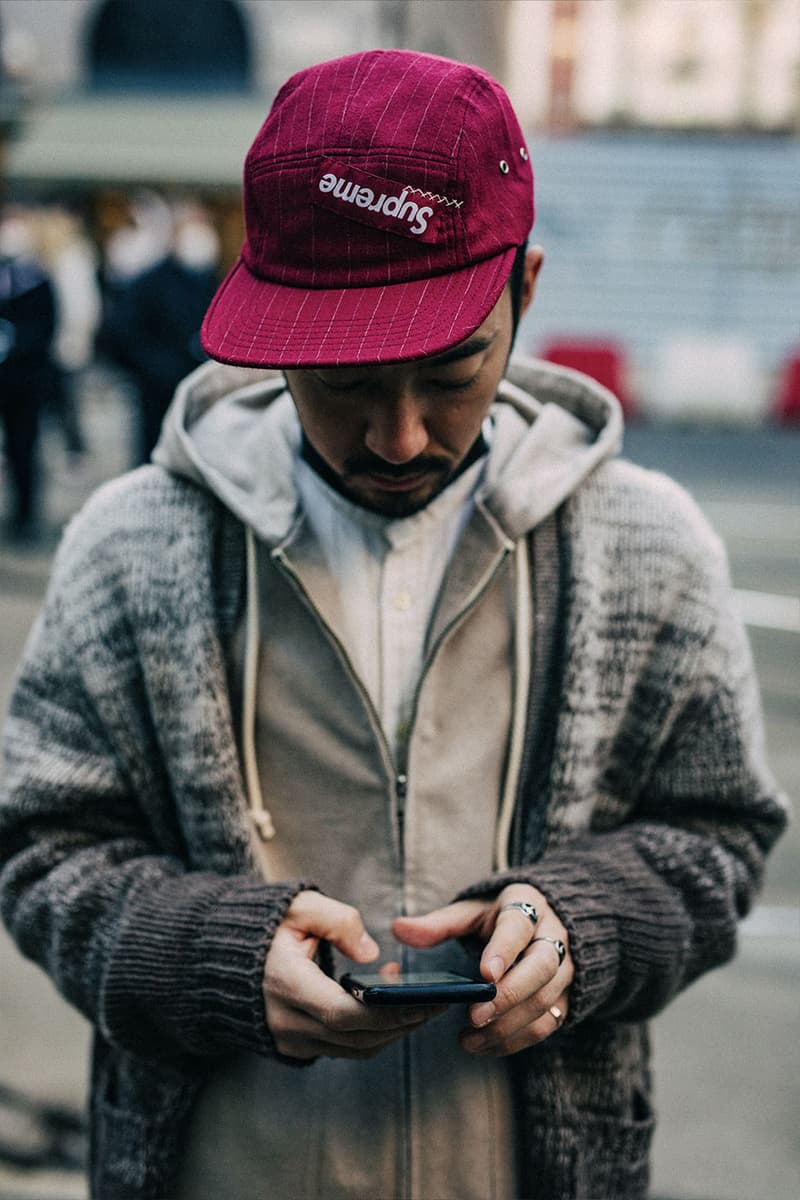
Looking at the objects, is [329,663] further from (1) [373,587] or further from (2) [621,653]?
(2) [621,653]

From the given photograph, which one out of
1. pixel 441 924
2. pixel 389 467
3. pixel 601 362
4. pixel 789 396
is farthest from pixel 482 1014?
pixel 789 396

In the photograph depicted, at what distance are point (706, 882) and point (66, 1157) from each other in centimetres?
217

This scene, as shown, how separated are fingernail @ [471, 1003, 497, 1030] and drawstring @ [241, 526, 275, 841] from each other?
14.7 inches

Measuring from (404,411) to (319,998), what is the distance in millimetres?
614

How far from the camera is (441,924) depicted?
1.47 metres

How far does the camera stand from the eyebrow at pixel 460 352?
56.6 inches

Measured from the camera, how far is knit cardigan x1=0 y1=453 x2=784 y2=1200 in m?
1.54

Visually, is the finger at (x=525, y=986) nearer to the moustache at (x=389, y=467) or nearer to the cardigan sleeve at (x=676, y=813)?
the cardigan sleeve at (x=676, y=813)

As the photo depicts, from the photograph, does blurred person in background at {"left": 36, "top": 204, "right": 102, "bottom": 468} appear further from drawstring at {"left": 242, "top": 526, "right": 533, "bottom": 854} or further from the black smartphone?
the black smartphone

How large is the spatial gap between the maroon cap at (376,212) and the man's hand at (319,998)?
1.91 feet

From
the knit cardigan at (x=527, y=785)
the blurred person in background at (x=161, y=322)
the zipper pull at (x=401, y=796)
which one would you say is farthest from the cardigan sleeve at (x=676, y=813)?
the blurred person in background at (x=161, y=322)

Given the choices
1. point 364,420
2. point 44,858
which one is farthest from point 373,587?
point 44,858

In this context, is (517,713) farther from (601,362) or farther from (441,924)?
(601,362)

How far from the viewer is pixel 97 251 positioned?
21109 mm
